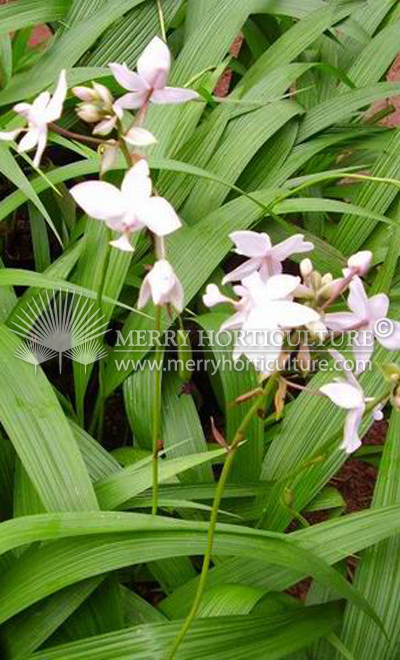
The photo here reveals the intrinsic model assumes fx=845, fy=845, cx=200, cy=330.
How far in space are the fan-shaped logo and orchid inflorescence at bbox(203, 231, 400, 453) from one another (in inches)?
18.1

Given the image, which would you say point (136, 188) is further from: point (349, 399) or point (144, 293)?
point (349, 399)

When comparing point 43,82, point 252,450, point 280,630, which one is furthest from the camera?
point 43,82

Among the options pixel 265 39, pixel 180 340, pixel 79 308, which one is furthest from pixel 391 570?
pixel 265 39

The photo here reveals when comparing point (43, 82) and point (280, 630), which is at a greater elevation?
point (43, 82)

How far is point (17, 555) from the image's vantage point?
2.67 feet

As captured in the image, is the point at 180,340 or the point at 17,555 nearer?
the point at 180,340

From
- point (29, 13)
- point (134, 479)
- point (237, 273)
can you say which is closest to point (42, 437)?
point (134, 479)

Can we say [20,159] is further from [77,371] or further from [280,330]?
[280,330]

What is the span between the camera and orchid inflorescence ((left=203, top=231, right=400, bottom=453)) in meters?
0.47

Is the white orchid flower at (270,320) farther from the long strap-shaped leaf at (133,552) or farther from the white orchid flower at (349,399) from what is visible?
the long strap-shaped leaf at (133,552)

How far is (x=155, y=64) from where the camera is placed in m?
0.50

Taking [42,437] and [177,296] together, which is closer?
[177,296]

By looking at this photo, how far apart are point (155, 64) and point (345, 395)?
229mm

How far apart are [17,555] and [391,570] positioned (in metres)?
0.36
